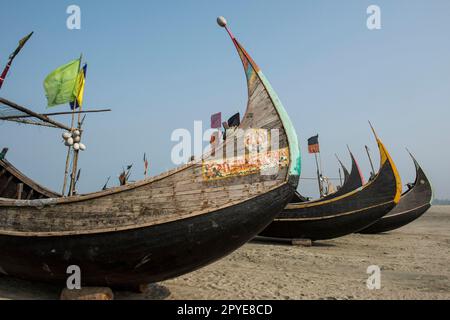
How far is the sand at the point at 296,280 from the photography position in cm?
523

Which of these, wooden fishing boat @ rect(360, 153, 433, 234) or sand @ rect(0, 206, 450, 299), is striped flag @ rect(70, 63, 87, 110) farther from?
wooden fishing boat @ rect(360, 153, 433, 234)

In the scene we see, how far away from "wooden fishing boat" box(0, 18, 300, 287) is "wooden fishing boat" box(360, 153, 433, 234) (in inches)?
607

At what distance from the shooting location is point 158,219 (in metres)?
3.97

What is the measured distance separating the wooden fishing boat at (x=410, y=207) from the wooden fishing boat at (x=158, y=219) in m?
15.4

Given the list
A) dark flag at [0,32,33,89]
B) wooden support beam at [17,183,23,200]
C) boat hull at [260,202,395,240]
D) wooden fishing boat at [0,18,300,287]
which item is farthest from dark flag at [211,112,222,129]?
dark flag at [0,32,33,89]

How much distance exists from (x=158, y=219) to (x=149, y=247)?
1.25 ft

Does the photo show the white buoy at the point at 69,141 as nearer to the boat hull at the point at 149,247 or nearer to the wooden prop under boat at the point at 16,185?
the wooden prop under boat at the point at 16,185

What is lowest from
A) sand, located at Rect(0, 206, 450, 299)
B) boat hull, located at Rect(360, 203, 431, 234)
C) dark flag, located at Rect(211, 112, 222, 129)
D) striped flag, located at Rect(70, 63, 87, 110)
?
boat hull, located at Rect(360, 203, 431, 234)

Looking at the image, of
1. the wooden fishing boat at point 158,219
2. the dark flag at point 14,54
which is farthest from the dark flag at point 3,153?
the wooden fishing boat at point 158,219

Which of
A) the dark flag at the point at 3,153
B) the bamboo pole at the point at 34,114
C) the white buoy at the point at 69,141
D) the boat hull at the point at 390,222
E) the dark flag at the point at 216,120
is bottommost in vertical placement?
the boat hull at the point at 390,222

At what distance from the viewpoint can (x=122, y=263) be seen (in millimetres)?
4039

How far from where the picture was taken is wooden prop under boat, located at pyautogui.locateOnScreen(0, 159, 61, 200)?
28.1ft
